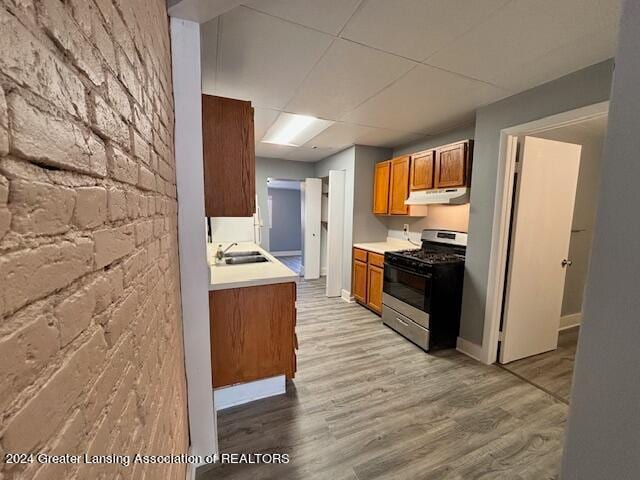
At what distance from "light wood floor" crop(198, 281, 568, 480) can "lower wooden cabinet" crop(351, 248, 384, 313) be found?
103 centimetres

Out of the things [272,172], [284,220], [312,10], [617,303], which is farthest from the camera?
[284,220]

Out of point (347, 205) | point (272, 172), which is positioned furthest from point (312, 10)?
point (272, 172)

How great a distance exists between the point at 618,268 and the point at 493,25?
1.46m

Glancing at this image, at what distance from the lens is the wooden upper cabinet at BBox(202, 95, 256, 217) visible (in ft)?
5.09

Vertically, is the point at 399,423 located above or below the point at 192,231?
below

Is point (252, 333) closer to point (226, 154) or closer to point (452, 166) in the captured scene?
point (226, 154)

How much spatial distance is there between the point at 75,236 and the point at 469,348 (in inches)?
120

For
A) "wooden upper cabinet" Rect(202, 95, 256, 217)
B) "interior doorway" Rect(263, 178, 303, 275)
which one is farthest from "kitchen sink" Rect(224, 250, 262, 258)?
"interior doorway" Rect(263, 178, 303, 275)

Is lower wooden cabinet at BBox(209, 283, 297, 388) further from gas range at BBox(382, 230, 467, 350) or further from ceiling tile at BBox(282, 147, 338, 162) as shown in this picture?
ceiling tile at BBox(282, 147, 338, 162)

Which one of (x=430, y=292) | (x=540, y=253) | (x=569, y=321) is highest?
(x=540, y=253)

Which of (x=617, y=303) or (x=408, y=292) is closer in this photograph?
(x=617, y=303)

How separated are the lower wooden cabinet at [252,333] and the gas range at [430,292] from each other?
4.59ft

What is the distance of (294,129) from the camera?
3.19 metres

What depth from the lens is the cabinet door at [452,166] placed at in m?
2.59
